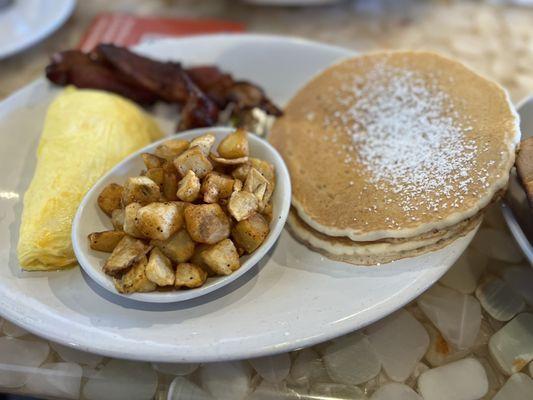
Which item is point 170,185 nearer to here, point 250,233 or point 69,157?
point 250,233

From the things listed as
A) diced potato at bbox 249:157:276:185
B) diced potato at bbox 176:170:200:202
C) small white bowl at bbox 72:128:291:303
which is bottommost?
small white bowl at bbox 72:128:291:303

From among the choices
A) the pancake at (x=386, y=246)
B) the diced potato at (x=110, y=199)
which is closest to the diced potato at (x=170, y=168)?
the diced potato at (x=110, y=199)

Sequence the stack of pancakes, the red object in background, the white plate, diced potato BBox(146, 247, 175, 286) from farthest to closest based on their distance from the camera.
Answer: the red object in background → the white plate → the stack of pancakes → diced potato BBox(146, 247, 175, 286)

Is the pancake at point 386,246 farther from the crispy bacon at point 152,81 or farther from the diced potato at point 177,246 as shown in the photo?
the crispy bacon at point 152,81

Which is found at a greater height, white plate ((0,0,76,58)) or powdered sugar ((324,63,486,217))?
powdered sugar ((324,63,486,217))

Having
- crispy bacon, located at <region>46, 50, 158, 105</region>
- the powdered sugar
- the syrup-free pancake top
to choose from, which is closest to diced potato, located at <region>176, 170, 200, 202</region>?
the syrup-free pancake top

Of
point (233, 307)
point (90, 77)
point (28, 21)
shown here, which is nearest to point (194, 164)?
point (233, 307)

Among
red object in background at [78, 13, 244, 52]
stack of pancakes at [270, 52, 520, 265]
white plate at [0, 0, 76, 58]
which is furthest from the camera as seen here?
red object in background at [78, 13, 244, 52]

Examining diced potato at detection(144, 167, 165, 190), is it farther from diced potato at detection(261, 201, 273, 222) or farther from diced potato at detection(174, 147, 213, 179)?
diced potato at detection(261, 201, 273, 222)
